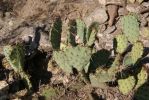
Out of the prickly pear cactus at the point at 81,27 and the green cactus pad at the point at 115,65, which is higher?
the prickly pear cactus at the point at 81,27

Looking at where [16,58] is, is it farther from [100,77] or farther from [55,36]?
[100,77]

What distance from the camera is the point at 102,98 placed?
5.28 m

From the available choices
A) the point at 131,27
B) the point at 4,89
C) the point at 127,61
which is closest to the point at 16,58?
the point at 4,89

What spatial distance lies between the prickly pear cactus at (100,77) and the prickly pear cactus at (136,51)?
0.39 metres

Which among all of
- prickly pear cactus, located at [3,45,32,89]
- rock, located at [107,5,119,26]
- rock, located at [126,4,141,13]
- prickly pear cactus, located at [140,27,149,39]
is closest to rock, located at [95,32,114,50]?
rock, located at [107,5,119,26]

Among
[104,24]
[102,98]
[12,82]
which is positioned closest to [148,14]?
[104,24]

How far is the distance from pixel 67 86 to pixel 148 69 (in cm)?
103

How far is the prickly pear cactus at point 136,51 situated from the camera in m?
5.07

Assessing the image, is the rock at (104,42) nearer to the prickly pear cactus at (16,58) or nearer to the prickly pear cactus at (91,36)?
the prickly pear cactus at (91,36)

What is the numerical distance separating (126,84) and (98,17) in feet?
6.55

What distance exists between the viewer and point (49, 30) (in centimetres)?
666

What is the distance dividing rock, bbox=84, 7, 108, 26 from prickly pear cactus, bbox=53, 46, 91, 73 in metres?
1.73

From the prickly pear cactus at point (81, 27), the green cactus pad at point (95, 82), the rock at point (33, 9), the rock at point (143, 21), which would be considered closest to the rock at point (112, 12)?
the rock at point (143, 21)

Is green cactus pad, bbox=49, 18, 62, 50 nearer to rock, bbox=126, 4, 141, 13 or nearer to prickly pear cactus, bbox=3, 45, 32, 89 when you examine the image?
prickly pear cactus, bbox=3, 45, 32, 89
